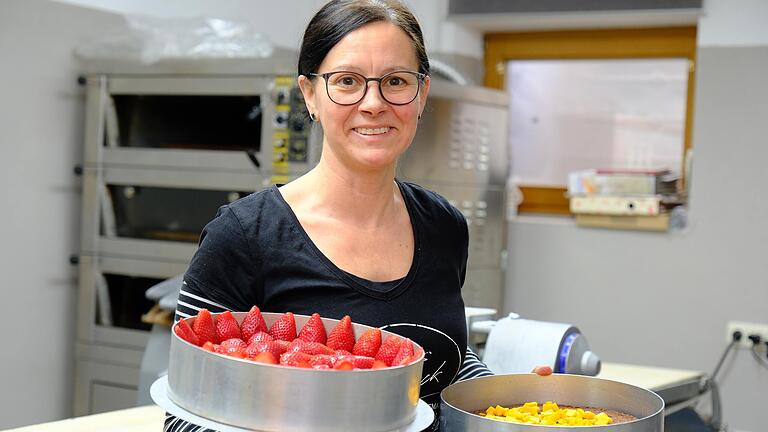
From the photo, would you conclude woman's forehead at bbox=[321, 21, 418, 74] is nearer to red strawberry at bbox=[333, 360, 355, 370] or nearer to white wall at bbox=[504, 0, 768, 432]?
red strawberry at bbox=[333, 360, 355, 370]

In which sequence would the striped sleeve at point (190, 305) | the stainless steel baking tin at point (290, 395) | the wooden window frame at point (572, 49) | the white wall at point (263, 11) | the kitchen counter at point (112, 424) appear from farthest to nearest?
the wooden window frame at point (572, 49), the white wall at point (263, 11), the kitchen counter at point (112, 424), the striped sleeve at point (190, 305), the stainless steel baking tin at point (290, 395)

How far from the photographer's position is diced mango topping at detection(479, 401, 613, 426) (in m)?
1.11

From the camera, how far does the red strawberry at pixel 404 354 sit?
102cm

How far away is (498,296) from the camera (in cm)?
398

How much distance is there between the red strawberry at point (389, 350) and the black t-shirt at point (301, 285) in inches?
6.6

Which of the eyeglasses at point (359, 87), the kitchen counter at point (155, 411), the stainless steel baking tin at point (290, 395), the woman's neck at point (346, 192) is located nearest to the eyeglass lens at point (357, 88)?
the eyeglasses at point (359, 87)

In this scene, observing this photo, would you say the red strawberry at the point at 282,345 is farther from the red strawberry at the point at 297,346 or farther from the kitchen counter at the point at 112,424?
the kitchen counter at the point at 112,424

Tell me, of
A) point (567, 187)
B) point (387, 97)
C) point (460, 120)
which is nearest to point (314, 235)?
point (387, 97)

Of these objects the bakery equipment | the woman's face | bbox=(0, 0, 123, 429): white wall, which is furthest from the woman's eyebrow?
bbox=(0, 0, 123, 429): white wall

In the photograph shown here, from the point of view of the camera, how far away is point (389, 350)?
1051mm

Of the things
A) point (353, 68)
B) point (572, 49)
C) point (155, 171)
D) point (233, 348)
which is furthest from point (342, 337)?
point (572, 49)

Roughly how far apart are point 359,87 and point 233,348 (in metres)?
0.40

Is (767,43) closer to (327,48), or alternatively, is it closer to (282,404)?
(327,48)

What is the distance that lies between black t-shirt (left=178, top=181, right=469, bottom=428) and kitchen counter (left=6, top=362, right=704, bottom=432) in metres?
0.84
